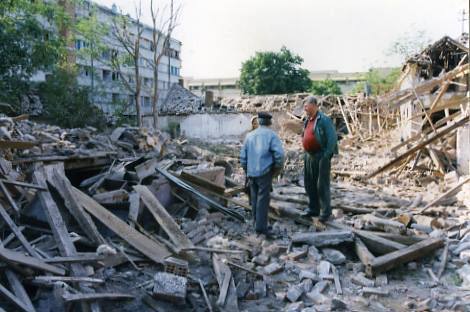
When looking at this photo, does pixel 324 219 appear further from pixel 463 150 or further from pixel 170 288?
pixel 463 150

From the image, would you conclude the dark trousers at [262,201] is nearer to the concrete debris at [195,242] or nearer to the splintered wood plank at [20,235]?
the concrete debris at [195,242]

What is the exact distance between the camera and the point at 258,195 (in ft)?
18.8

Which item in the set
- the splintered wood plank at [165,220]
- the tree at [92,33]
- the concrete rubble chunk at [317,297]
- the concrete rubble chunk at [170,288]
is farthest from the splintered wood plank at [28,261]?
the tree at [92,33]

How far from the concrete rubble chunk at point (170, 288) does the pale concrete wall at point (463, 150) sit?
7.58 metres

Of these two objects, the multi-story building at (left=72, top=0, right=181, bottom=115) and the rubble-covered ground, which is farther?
the multi-story building at (left=72, top=0, right=181, bottom=115)

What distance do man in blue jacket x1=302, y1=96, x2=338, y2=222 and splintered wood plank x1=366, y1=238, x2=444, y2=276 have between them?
4.85ft

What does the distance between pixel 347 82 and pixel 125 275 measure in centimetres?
6025

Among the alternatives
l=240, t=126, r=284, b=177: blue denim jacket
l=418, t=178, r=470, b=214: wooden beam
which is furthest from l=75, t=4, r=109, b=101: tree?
l=418, t=178, r=470, b=214: wooden beam

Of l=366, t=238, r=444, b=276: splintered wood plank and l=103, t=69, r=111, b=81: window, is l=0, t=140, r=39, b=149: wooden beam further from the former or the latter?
l=103, t=69, r=111, b=81: window

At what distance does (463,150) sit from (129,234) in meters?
7.68

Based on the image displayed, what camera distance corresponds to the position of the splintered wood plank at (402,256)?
450 centimetres

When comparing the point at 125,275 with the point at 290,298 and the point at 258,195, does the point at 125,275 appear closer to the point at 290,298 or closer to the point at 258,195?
the point at 290,298

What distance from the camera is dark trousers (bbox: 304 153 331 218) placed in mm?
6022

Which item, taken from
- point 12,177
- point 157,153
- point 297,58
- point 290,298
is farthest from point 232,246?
point 297,58
